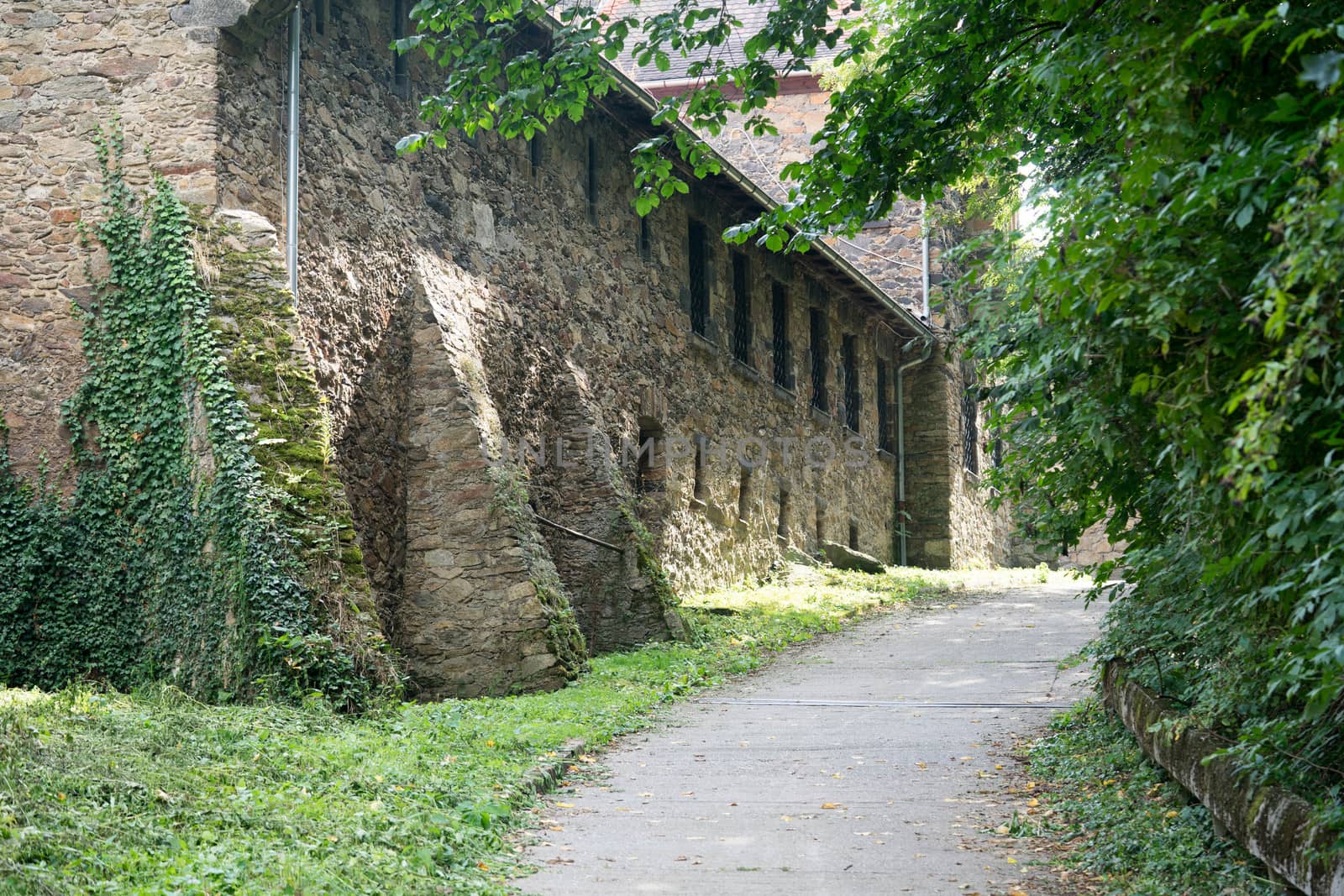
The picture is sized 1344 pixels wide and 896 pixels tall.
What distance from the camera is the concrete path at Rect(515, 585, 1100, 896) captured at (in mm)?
5215

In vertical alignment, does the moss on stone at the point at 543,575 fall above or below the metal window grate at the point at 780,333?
below

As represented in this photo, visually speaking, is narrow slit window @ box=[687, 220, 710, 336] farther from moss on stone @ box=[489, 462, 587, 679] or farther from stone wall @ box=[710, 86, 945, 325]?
stone wall @ box=[710, 86, 945, 325]

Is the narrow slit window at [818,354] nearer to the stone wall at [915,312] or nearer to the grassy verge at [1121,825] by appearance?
the stone wall at [915,312]

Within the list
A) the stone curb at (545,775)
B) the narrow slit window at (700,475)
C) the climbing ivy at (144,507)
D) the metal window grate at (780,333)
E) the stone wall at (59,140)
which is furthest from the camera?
the metal window grate at (780,333)

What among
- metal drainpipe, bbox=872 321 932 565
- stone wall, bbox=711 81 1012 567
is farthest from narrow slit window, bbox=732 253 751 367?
stone wall, bbox=711 81 1012 567

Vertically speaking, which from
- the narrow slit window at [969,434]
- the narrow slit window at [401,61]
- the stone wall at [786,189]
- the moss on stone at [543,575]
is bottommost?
the moss on stone at [543,575]

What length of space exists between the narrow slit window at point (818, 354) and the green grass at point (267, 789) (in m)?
11.1

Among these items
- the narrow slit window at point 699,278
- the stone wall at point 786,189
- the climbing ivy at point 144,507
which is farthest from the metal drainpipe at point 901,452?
the climbing ivy at point 144,507

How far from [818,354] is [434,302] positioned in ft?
33.4

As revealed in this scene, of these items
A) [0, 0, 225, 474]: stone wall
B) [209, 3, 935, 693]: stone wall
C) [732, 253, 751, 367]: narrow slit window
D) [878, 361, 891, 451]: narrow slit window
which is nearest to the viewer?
[0, 0, 225, 474]: stone wall

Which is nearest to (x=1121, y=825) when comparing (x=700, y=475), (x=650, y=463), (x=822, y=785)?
(x=822, y=785)

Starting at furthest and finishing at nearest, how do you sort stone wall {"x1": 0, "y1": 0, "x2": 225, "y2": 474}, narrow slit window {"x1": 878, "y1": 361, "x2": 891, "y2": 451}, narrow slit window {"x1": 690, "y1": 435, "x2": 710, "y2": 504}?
1. narrow slit window {"x1": 878, "y1": 361, "x2": 891, "y2": 451}
2. narrow slit window {"x1": 690, "y1": 435, "x2": 710, "y2": 504}
3. stone wall {"x1": 0, "y1": 0, "x2": 225, "y2": 474}

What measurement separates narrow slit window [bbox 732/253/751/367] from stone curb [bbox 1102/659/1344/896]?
10.9 m

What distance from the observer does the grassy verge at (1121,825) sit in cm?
472
